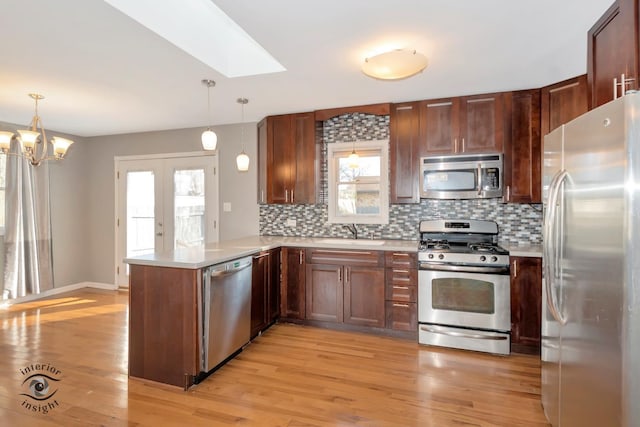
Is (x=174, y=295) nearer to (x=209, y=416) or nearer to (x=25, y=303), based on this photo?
(x=209, y=416)

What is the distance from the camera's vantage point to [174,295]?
2406 mm

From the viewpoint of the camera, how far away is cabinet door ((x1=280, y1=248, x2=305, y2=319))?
3.68m

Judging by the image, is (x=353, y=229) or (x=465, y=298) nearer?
(x=465, y=298)

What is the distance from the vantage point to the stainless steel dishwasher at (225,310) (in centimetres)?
247

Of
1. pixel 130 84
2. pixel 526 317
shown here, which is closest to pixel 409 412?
pixel 526 317

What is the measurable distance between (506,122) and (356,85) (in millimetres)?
1531

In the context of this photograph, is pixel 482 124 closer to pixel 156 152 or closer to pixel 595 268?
pixel 595 268

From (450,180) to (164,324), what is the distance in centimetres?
294

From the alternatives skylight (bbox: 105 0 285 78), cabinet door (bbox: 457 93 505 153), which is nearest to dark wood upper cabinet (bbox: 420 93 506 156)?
cabinet door (bbox: 457 93 505 153)

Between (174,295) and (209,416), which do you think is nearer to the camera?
(209,416)

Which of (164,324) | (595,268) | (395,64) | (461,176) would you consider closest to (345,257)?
(461,176)

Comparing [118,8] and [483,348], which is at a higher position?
[118,8]

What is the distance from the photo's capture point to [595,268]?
1.37m

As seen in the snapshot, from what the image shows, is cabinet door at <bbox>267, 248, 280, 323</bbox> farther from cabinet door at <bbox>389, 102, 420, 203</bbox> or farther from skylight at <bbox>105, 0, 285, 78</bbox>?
skylight at <bbox>105, 0, 285, 78</bbox>
